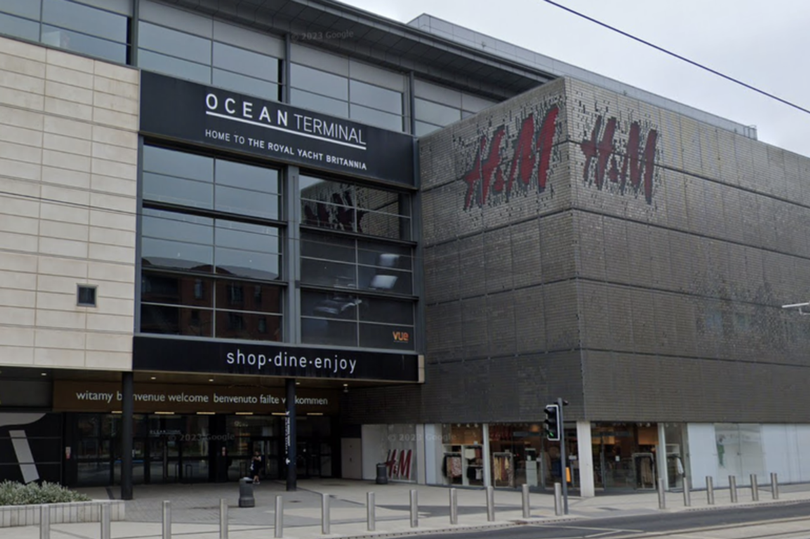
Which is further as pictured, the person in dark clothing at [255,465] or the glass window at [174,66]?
the person in dark clothing at [255,465]

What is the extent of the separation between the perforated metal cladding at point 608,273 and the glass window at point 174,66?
9775mm

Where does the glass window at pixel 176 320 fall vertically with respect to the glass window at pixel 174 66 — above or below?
below

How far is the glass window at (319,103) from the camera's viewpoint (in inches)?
1384

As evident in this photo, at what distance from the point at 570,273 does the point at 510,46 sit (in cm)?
1550

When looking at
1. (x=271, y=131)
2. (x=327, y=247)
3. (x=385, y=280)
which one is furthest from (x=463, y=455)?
(x=271, y=131)

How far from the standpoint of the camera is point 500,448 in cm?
3350

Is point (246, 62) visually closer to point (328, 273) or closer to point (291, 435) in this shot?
point (328, 273)

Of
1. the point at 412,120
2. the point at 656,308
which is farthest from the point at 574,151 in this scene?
the point at 412,120

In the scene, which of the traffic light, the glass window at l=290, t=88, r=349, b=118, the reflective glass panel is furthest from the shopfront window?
the reflective glass panel

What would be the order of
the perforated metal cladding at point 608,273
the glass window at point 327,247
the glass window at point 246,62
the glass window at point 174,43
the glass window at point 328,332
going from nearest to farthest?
the perforated metal cladding at point 608,273, the glass window at point 174,43, the glass window at point 246,62, the glass window at point 328,332, the glass window at point 327,247

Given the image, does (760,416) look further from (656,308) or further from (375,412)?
(375,412)

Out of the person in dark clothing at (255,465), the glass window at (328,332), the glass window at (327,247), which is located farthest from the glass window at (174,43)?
the person in dark clothing at (255,465)

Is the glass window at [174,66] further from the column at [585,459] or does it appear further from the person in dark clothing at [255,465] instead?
the column at [585,459]

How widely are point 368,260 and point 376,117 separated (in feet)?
20.3
